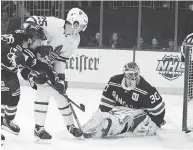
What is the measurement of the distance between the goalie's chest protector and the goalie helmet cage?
0.47 metres

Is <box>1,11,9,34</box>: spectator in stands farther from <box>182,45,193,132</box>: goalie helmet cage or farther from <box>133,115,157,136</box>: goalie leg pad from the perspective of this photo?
<box>133,115,157,136</box>: goalie leg pad

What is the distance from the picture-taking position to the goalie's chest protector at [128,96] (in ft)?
10.6

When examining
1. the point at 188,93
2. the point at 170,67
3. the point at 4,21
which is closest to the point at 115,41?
the point at 170,67

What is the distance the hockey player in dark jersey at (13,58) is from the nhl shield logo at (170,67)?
307cm

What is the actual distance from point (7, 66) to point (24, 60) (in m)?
0.19

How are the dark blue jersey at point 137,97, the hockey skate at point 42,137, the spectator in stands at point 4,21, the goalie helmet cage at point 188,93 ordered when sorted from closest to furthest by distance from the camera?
the hockey skate at point 42,137 < the dark blue jersey at point 137,97 < the goalie helmet cage at point 188,93 < the spectator in stands at point 4,21

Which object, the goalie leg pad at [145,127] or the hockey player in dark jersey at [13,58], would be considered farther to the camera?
the goalie leg pad at [145,127]

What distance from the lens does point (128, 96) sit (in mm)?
3277

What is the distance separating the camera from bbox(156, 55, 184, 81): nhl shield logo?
5793 millimetres

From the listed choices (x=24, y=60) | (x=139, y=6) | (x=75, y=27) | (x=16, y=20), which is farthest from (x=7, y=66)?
(x=139, y=6)

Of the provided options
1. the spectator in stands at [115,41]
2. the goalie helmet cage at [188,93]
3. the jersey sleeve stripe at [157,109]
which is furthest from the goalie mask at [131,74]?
the spectator in stands at [115,41]

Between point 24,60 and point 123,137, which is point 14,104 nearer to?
point 24,60

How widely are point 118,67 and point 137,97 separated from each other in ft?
9.05

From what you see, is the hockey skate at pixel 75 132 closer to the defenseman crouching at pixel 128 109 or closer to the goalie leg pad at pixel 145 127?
the defenseman crouching at pixel 128 109
